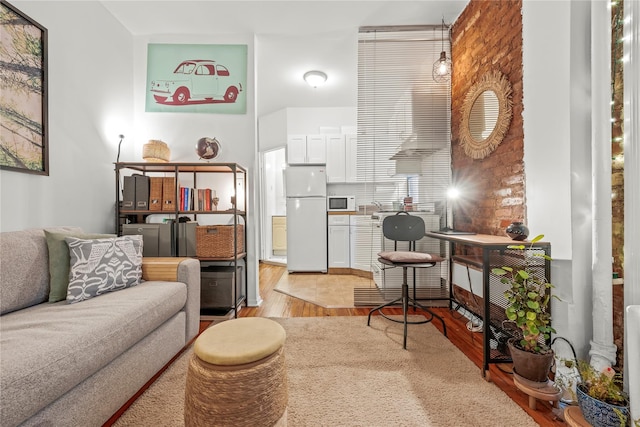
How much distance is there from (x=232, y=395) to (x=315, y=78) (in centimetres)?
369

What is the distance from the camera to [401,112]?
9.30 feet

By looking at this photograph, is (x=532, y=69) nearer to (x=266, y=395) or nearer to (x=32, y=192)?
(x=266, y=395)

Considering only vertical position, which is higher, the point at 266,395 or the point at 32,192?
the point at 32,192

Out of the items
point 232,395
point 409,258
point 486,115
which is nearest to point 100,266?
point 232,395

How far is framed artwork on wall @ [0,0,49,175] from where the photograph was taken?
1646 mm

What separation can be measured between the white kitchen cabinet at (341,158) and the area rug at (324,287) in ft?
5.57

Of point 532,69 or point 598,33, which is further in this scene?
point 532,69

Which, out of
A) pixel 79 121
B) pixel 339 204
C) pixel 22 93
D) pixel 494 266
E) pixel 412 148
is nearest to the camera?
pixel 22 93

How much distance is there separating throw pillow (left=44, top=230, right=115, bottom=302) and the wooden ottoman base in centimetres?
107

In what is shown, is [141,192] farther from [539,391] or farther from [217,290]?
[539,391]

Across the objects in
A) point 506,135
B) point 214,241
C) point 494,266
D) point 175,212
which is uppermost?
point 506,135

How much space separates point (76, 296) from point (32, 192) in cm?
89

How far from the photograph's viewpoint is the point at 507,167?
202 centimetres

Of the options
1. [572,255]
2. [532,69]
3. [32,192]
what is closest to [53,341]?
[32,192]
